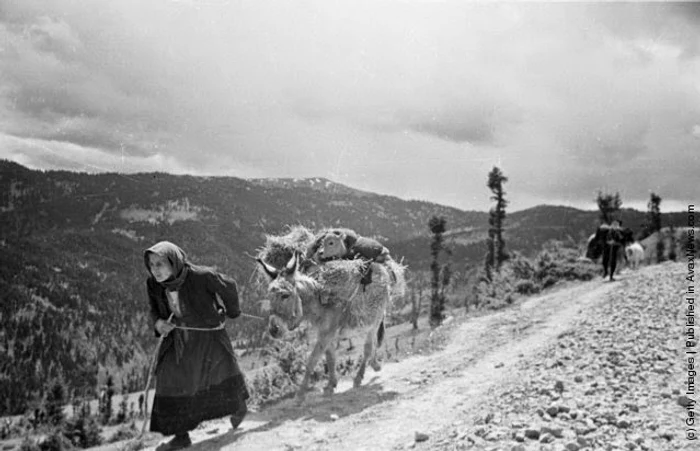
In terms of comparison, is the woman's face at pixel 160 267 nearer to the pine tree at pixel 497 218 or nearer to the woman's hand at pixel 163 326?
the woman's hand at pixel 163 326

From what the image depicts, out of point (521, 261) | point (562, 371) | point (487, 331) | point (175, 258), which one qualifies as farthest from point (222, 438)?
point (521, 261)

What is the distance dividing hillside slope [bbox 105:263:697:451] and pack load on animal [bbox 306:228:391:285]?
95.2 inches

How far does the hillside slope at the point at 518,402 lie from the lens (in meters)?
4.21

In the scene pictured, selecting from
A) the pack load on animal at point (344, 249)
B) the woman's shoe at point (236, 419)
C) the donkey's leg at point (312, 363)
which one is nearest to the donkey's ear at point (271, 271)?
the pack load on animal at point (344, 249)

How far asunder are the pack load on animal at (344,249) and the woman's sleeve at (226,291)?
6.66ft

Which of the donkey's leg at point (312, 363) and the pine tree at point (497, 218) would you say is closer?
the donkey's leg at point (312, 363)

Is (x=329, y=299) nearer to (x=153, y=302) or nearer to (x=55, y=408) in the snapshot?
(x=153, y=302)

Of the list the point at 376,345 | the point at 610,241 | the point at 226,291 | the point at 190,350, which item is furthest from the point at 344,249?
the point at 610,241

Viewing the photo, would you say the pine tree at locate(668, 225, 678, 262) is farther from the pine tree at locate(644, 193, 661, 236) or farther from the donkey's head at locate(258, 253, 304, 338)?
the pine tree at locate(644, 193, 661, 236)

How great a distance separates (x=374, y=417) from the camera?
6.11 metres

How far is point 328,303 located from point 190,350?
245cm

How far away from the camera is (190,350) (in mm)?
6188

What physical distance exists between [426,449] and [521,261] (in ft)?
98.4

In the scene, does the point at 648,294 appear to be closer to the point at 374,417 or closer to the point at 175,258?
the point at 374,417
